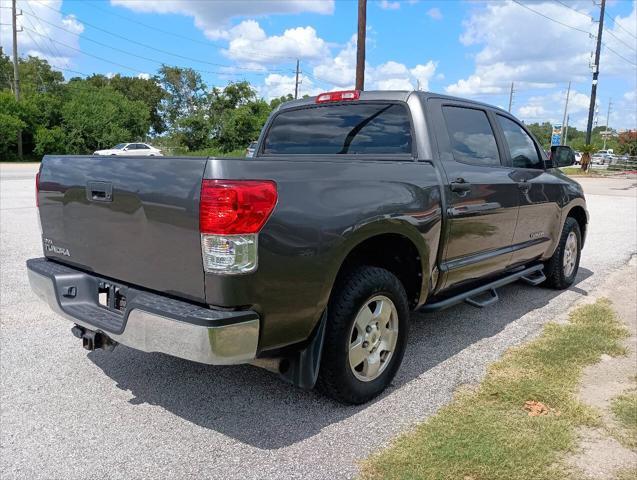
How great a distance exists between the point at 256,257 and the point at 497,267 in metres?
2.78

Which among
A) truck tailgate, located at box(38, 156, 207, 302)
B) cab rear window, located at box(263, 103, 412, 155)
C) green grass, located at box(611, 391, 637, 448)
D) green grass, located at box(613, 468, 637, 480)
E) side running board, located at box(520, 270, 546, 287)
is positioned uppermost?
cab rear window, located at box(263, 103, 412, 155)

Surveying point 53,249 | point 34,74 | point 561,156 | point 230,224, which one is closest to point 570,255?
point 561,156

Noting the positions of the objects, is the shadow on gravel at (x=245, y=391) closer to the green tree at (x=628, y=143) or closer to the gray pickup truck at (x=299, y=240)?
the gray pickup truck at (x=299, y=240)

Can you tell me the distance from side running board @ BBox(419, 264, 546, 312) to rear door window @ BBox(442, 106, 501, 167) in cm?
102

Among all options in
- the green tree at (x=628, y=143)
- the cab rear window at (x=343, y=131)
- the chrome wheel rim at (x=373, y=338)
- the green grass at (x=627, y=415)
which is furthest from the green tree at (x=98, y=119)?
the green tree at (x=628, y=143)

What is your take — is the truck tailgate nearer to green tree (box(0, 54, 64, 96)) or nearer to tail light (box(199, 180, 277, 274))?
tail light (box(199, 180, 277, 274))

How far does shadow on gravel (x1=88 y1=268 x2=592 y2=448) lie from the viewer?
10.2 feet

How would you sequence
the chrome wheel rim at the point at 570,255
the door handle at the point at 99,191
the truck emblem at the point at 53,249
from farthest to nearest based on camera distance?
1. the chrome wheel rim at the point at 570,255
2. the truck emblem at the point at 53,249
3. the door handle at the point at 99,191

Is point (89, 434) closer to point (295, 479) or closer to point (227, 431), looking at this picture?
point (227, 431)

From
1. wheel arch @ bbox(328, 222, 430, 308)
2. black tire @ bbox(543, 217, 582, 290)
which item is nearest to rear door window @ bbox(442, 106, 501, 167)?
wheel arch @ bbox(328, 222, 430, 308)

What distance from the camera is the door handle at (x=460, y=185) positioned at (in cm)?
390

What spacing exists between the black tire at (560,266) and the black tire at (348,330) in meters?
3.12

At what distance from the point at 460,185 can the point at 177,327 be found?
232cm

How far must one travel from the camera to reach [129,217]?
113 inches
